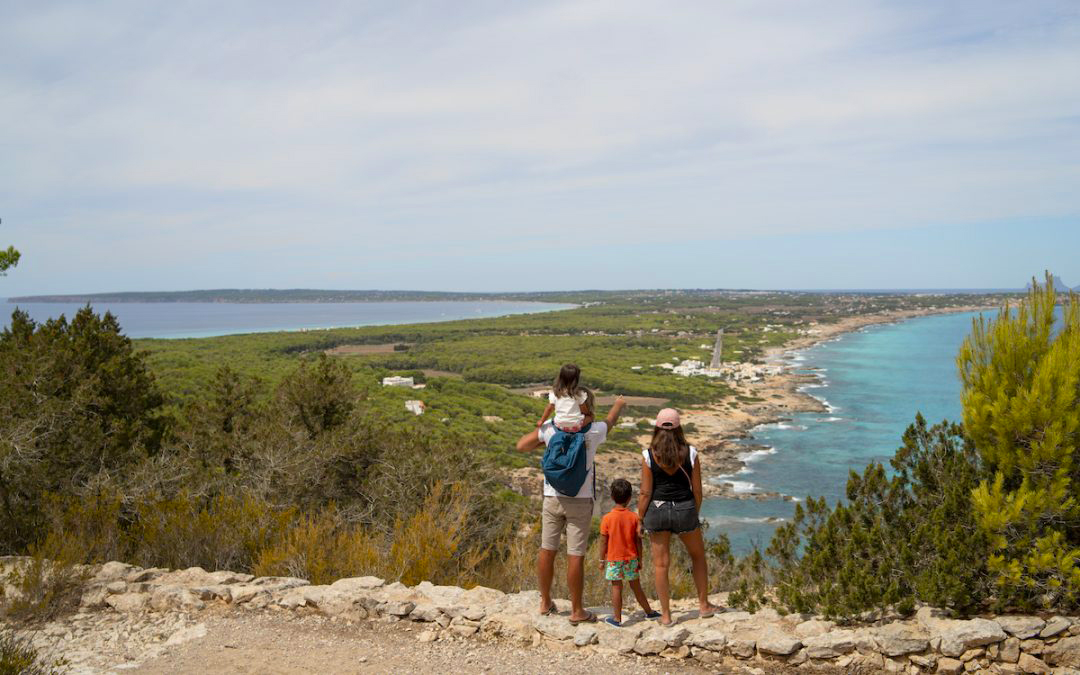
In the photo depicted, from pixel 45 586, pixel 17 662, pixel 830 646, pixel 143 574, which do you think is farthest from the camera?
pixel 143 574

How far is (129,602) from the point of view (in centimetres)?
525

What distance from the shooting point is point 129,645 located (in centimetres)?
473

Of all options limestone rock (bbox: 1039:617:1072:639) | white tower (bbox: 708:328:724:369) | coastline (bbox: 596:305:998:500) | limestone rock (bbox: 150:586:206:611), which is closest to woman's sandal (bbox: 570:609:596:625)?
limestone rock (bbox: 1039:617:1072:639)

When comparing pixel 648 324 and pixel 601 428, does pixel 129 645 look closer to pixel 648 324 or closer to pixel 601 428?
A: pixel 601 428

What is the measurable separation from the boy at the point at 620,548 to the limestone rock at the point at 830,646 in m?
1.06

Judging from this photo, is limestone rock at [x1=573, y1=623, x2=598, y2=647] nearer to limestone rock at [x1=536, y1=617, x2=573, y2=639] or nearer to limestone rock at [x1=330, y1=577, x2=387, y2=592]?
limestone rock at [x1=536, y1=617, x2=573, y2=639]

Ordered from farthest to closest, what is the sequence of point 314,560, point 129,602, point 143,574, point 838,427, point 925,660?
1. point 838,427
2. point 314,560
3. point 143,574
4. point 129,602
5. point 925,660

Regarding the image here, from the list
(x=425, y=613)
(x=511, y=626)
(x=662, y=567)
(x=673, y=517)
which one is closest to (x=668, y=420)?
(x=673, y=517)

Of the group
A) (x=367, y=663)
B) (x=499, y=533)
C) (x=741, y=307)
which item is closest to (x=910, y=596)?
(x=367, y=663)

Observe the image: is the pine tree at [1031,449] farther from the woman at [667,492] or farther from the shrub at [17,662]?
the shrub at [17,662]

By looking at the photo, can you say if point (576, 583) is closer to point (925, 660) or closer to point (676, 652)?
point (676, 652)

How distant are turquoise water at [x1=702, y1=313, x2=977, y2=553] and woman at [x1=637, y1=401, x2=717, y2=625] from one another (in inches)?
49.8

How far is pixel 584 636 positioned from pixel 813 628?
56.8 inches

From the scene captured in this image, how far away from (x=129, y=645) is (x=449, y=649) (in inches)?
89.4
